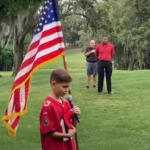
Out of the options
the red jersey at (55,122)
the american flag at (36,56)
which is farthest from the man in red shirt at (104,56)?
the red jersey at (55,122)

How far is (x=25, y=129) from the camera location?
296 inches

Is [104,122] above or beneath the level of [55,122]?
beneath

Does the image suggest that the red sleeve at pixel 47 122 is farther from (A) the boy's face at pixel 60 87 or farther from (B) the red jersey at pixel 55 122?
(A) the boy's face at pixel 60 87

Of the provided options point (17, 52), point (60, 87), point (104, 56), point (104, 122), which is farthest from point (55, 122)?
point (17, 52)

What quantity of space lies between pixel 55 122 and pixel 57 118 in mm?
44

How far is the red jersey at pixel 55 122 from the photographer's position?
3307 mm

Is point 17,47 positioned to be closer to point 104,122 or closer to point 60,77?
point 104,122

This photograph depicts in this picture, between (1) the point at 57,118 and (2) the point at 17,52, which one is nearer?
(1) the point at 57,118

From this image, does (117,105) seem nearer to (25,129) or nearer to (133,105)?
(133,105)

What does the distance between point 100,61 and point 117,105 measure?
1.94m

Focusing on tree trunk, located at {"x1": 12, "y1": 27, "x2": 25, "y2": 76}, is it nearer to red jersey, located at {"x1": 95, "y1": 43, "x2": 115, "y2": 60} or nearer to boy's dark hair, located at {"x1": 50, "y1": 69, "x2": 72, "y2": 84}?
red jersey, located at {"x1": 95, "y1": 43, "x2": 115, "y2": 60}

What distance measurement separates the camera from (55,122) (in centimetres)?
335

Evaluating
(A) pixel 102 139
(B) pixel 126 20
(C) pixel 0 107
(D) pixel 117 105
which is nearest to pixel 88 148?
(A) pixel 102 139

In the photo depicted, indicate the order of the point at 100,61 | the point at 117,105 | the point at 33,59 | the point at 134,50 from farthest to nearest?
the point at 134,50 → the point at 100,61 → the point at 117,105 → the point at 33,59
